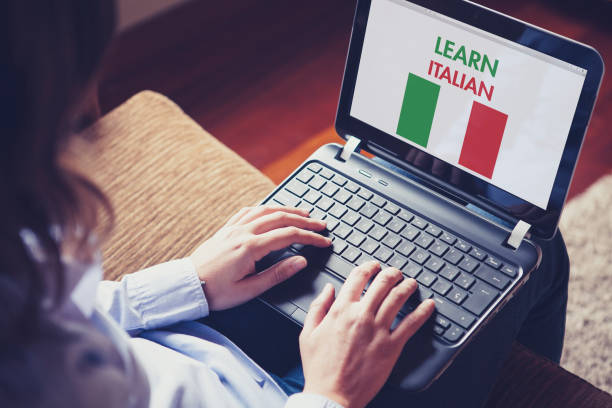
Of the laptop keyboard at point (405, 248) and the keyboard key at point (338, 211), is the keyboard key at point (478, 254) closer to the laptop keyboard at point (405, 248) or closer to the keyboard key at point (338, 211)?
the laptop keyboard at point (405, 248)

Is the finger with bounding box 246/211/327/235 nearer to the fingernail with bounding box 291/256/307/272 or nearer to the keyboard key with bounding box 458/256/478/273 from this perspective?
the fingernail with bounding box 291/256/307/272

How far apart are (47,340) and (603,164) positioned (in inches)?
63.7

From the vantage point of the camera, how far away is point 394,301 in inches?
25.5

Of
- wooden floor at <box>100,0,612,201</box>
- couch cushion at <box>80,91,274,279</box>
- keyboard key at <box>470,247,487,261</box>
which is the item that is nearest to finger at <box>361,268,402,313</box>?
keyboard key at <box>470,247,487,261</box>

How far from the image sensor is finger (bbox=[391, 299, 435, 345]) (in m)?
0.62

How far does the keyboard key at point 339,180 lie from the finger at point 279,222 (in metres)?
0.09

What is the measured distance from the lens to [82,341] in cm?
38

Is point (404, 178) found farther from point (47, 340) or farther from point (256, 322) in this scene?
point (47, 340)

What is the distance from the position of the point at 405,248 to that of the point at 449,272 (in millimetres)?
62

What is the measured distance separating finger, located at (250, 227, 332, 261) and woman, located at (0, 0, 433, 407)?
0.08m

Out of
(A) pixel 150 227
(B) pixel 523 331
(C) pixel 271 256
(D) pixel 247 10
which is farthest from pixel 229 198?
(D) pixel 247 10

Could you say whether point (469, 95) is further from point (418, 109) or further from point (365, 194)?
point (365, 194)

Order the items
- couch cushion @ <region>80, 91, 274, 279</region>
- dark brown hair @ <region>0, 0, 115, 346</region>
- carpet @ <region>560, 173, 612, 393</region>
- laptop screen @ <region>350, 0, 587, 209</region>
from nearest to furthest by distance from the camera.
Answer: dark brown hair @ <region>0, 0, 115, 346</region>
laptop screen @ <region>350, 0, 587, 209</region>
couch cushion @ <region>80, 91, 274, 279</region>
carpet @ <region>560, 173, 612, 393</region>

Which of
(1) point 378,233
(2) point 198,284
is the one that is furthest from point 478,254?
(2) point 198,284
